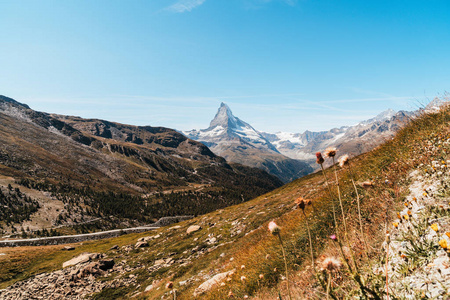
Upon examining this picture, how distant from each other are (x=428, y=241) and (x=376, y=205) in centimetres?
259

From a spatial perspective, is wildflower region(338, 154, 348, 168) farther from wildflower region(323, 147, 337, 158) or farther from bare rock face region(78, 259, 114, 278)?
bare rock face region(78, 259, 114, 278)

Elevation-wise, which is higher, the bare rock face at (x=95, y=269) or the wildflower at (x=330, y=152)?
the wildflower at (x=330, y=152)

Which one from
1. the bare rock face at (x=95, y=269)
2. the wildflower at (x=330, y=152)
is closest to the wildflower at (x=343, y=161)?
the wildflower at (x=330, y=152)

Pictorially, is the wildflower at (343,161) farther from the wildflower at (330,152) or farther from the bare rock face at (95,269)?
the bare rock face at (95,269)

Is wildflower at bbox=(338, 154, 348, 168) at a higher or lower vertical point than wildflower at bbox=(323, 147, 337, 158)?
lower

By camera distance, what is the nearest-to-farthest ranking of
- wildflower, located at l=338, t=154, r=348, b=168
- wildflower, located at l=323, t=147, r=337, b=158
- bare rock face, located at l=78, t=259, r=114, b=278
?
wildflower, located at l=323, t=147, r=337, b=158
wildflower, located at l=338, t=154, r=348, b=168
bare rock face, located at l=78, t=259, r=114, b=278

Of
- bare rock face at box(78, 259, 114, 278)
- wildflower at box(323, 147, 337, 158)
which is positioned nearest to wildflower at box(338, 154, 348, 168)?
wildflower at box(323, 147, 337, 158)

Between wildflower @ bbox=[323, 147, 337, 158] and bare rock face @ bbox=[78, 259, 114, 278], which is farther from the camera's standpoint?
bare rock face @ bbox=[78, 259, 114, 278]

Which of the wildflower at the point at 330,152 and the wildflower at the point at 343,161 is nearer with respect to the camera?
the wildflower at the point at 330,152

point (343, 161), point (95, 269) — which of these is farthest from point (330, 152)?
point (95, 269)

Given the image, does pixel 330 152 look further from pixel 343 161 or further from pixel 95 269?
pixel 95 269

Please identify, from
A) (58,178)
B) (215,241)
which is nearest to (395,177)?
(215,241)

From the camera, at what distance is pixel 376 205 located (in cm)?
604

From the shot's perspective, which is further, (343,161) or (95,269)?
(95,269)
